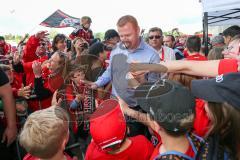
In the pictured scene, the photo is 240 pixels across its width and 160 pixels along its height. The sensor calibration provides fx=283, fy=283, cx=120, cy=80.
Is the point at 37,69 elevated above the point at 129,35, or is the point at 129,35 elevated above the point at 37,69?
the point at 129,35

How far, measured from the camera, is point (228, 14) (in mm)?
7293

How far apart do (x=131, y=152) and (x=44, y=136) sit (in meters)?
0.55

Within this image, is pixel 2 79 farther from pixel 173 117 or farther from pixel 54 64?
pixel 173 117

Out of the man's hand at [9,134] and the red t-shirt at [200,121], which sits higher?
the red t-shirt at [200,121]

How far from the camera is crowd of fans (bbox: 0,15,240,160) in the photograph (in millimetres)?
1243

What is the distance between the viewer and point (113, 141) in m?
1.73

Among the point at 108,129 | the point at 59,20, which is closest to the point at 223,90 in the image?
the point at 108,129

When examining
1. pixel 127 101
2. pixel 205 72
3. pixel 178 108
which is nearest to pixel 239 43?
pixel 205 72

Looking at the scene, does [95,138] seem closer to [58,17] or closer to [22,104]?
[22,104]

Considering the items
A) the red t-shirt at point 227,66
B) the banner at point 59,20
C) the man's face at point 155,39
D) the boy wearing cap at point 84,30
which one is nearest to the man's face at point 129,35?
the red t-shirt at point 227,66

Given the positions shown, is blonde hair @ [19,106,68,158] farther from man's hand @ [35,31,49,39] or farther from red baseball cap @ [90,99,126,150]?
man's hand @ [35,31,49,39]

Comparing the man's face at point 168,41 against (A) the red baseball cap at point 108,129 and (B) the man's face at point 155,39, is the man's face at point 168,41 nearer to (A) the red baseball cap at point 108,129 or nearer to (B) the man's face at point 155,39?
(B) the man's face at point 155,39

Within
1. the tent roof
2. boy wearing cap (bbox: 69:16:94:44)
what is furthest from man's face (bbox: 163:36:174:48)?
boy wearing cap (bbox: 69:16:94:44)

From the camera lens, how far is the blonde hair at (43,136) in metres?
1.64
